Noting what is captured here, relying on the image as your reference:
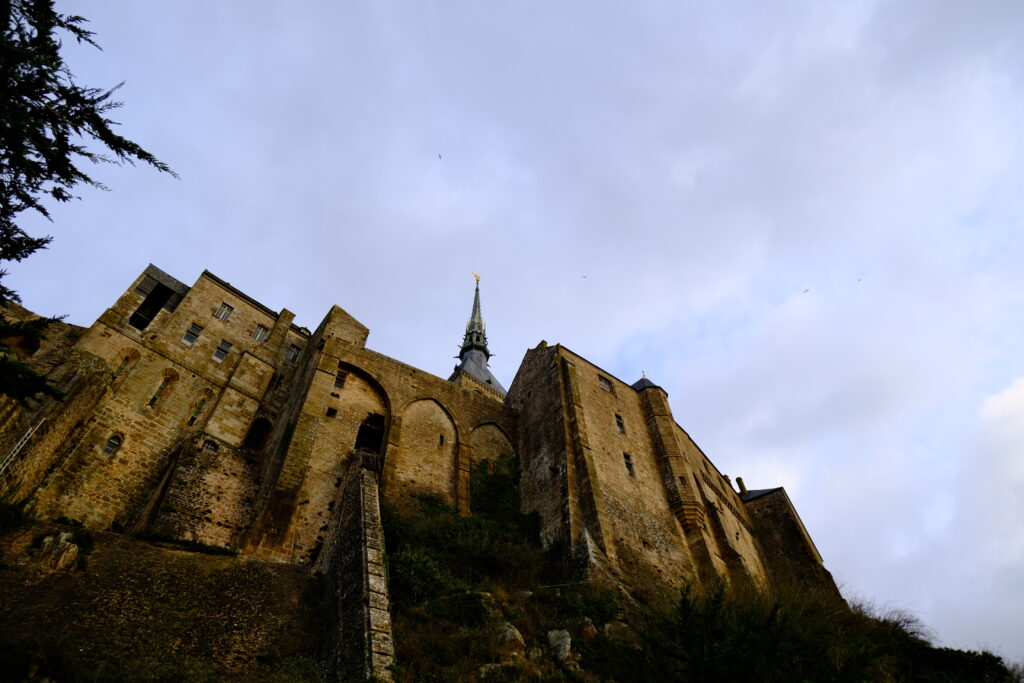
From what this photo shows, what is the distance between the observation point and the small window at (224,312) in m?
23.8

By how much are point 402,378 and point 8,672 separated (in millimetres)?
15995

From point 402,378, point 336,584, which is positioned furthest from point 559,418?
point 336,584

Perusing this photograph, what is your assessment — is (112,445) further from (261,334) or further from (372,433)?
(261,334)

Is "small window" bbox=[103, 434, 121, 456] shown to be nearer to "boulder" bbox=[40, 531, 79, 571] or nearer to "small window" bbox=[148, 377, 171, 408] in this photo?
"small window" bbox=[148, 377, 171, 408]

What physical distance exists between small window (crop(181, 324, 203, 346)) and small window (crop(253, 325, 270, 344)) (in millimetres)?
2375

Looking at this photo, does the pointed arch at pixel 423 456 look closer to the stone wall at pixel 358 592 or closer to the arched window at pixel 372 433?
the arched window at pixel 372 433

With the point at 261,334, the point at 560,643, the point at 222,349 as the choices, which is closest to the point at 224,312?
the point at 261,334

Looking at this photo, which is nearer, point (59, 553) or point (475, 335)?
point (59, 553)

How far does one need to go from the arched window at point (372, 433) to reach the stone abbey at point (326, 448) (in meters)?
0.05

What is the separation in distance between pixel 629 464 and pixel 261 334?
16.9m

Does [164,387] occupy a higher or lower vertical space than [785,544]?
higher

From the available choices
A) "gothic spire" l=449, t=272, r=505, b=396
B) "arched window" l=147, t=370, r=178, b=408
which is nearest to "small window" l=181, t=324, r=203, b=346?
"arched window" l=147, t=370, r=178, b=408

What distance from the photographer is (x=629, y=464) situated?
22.3m

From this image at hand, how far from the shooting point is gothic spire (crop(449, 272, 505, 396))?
59.4 metres
